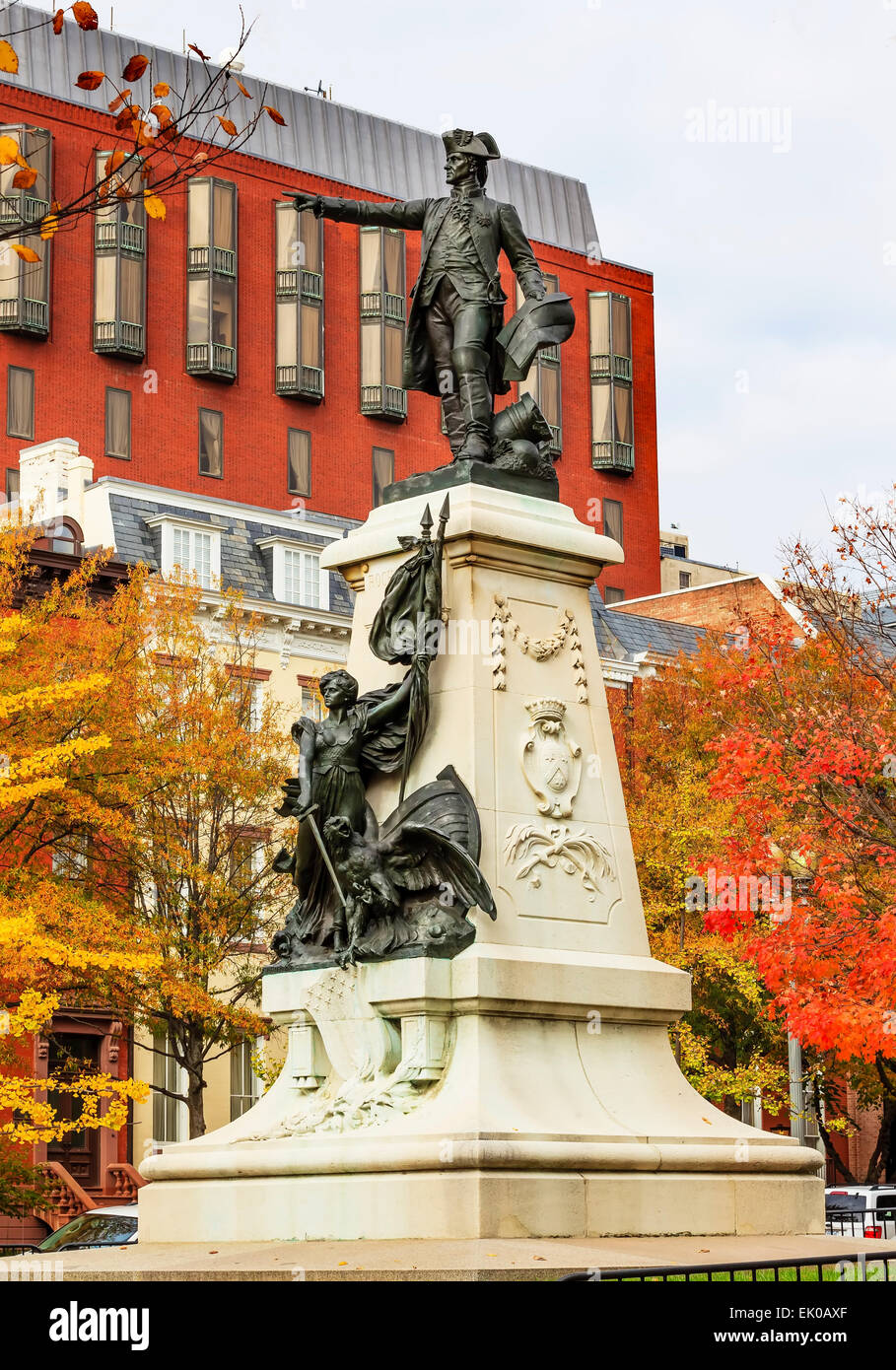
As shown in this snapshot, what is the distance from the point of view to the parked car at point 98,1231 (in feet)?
83.3

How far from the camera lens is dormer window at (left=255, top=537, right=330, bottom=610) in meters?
51.6

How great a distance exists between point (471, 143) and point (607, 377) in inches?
2438

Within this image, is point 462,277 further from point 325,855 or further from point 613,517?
point 613,517

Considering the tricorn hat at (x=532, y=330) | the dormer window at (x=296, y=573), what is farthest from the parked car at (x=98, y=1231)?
the dormer window at (x=296, y=573)

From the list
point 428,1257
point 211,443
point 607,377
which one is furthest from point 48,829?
point 607,377

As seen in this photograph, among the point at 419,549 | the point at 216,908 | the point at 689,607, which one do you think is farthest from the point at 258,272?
the point at 419,549

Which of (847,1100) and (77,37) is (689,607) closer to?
(847,1100)

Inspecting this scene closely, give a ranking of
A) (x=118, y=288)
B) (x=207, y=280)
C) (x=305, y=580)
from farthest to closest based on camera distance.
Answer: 1. (x=207, y=280)
2. (x=118, y=288)
3. (x=305, y=580)

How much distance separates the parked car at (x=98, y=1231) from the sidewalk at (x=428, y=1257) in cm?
1228

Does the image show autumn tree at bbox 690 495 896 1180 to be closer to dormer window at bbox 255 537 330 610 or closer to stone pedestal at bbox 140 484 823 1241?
stone pedestal at bbox 140 484 823 1241

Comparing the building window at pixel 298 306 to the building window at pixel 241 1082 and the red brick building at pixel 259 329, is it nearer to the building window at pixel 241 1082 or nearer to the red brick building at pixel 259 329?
the red brick building at pixel 259 329

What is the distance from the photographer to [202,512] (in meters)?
51.2

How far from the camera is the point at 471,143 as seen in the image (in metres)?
15.5

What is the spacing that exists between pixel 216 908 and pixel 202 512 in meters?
16.3
